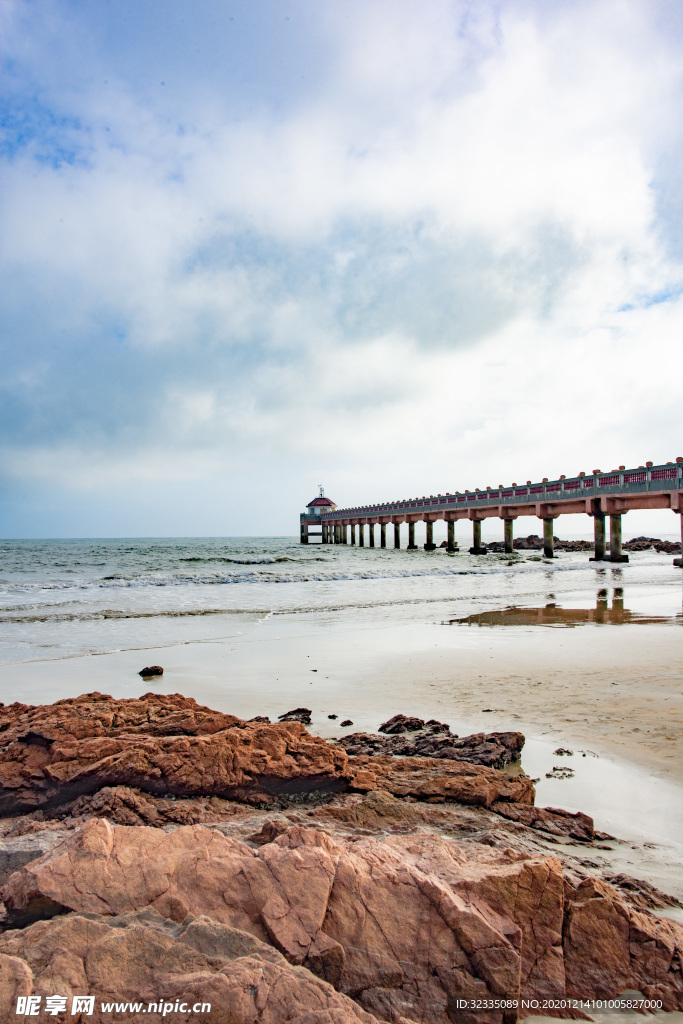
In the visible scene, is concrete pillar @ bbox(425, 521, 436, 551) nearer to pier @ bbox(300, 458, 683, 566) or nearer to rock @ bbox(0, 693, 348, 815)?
pier @ bbox(300, 458, 683, 566)

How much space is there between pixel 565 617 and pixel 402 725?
7.87 metres

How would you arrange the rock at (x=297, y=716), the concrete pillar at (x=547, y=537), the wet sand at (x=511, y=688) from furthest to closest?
the concrete pillar at (x=547, y=537), the rock at (x=297, y=716), the wet sand at (x=511, y=688)

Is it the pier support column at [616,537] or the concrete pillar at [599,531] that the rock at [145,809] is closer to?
the pier support column at [616,537]

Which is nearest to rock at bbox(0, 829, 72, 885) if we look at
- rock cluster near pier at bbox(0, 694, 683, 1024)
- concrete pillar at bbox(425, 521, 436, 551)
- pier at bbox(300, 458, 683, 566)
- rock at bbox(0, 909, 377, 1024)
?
rock cluster near pier at bbox(0, 694, 683, 1024)

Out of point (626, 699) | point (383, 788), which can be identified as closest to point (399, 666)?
point (626, 699)

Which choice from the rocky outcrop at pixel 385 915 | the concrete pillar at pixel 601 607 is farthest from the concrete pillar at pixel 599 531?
the rocky outcrop at pixel 385 915

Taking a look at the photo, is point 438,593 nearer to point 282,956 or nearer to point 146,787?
point 146,787

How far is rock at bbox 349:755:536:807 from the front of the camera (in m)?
3.28

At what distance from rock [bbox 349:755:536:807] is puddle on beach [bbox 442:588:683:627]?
24.4 ft

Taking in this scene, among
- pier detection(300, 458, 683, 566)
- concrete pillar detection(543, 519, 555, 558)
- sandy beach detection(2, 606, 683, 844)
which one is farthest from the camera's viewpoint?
concrete pillar detection(543, 519, 555, 558)

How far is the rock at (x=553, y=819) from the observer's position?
2982 mm

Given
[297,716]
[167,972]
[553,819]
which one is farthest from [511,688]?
[167,972]

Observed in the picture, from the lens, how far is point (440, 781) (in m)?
3.42

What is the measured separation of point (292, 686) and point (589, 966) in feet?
15.4
